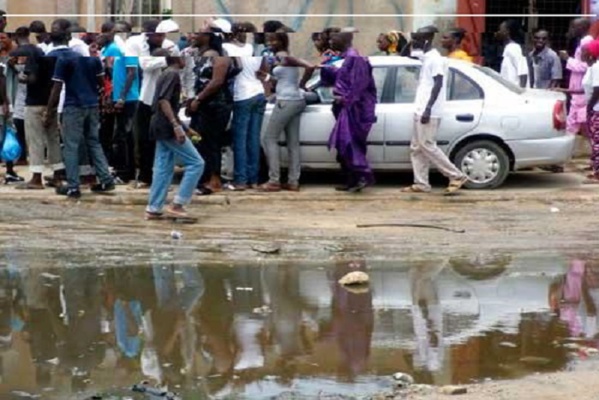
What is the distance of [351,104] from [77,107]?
2.74 meters

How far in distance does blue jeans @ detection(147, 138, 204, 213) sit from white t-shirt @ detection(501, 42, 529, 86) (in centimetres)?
538

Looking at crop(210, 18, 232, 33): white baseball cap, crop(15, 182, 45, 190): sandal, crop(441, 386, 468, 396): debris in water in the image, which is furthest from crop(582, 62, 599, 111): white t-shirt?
crop(441, 386, 468, 396): debris in water

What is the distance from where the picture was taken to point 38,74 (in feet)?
44.4

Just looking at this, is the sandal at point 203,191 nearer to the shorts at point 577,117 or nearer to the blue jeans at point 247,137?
the blue jeans at point 247,137

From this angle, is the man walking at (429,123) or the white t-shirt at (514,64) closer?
the man walking at (429,123)

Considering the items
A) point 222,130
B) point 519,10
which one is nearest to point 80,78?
point 222,130

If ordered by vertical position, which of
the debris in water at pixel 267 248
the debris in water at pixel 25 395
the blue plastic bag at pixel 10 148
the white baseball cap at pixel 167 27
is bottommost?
the debris in water at pixel 267 248

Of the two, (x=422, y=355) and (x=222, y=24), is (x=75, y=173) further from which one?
(x=422, y=355)

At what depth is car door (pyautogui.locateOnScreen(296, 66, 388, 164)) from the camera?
13.9 meters

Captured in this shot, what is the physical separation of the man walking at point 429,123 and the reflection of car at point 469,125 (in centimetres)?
22

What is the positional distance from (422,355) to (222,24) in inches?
270

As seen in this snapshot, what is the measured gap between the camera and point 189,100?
13.6 metres

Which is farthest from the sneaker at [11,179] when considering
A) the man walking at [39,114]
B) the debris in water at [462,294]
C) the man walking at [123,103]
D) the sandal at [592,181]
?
the debris in water at [462,294]

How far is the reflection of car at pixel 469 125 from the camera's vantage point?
45.4ft
